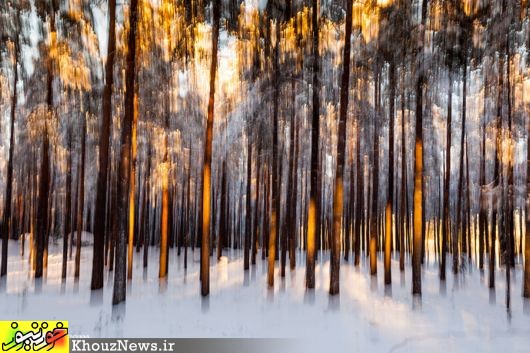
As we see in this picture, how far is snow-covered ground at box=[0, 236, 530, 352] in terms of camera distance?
8.60m

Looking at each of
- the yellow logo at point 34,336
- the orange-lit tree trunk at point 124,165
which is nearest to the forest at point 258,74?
the orange-lit tree trunk at point 124,165

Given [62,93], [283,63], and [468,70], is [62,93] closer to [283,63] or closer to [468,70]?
[283,63]

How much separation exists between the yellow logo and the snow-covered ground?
47cm

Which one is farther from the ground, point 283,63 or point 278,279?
point 283,63

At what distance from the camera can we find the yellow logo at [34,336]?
692cm

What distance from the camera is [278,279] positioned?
1620 centimetres

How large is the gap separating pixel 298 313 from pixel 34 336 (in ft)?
20.0

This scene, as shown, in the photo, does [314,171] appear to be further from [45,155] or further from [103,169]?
[45,155]

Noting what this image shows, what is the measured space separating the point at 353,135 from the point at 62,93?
13.3 m

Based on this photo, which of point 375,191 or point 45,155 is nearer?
point 45,155

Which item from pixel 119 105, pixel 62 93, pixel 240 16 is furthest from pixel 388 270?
pixel 62 93

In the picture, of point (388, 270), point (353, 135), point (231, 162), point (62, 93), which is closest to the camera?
point (388, 270)

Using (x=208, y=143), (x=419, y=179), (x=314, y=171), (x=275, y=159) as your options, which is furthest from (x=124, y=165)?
(x=419, y=179)

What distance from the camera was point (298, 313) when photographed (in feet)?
34.9
